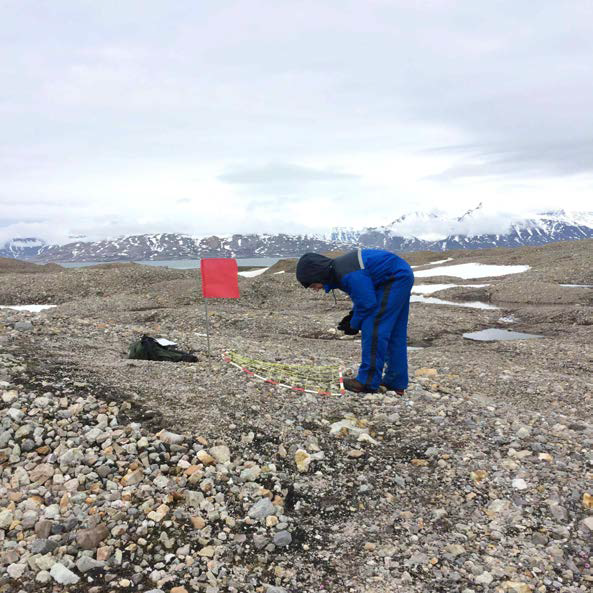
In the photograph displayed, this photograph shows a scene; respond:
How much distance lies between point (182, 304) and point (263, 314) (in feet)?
22.7

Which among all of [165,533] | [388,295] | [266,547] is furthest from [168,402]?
[388,295]

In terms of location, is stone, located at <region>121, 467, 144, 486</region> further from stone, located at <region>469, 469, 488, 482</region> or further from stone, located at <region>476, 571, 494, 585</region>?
stone, located at <region>469, 469, 488, 482</region>

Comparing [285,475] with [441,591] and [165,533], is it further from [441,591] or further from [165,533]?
[441,591]

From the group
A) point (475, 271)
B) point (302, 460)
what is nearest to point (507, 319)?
point (302, 460)

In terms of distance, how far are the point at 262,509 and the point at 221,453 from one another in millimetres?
949

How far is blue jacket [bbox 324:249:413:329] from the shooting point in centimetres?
677

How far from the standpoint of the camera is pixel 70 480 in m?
4.38

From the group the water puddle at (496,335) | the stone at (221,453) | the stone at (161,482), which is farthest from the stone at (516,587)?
the water puddle at (496,335)

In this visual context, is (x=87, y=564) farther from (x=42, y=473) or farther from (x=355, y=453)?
(x=355, y=453)

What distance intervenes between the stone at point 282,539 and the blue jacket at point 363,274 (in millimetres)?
3614

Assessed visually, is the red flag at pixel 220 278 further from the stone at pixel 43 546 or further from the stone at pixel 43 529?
the stone at pixel 43 546

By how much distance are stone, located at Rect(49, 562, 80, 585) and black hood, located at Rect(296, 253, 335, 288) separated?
4.59 m

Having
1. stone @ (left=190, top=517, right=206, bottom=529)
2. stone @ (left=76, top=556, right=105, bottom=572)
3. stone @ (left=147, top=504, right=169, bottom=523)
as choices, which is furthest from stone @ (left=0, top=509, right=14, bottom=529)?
stone @ (left=190, top=517, right=206, bottom=529)

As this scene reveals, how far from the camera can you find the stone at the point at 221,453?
4.98 m
